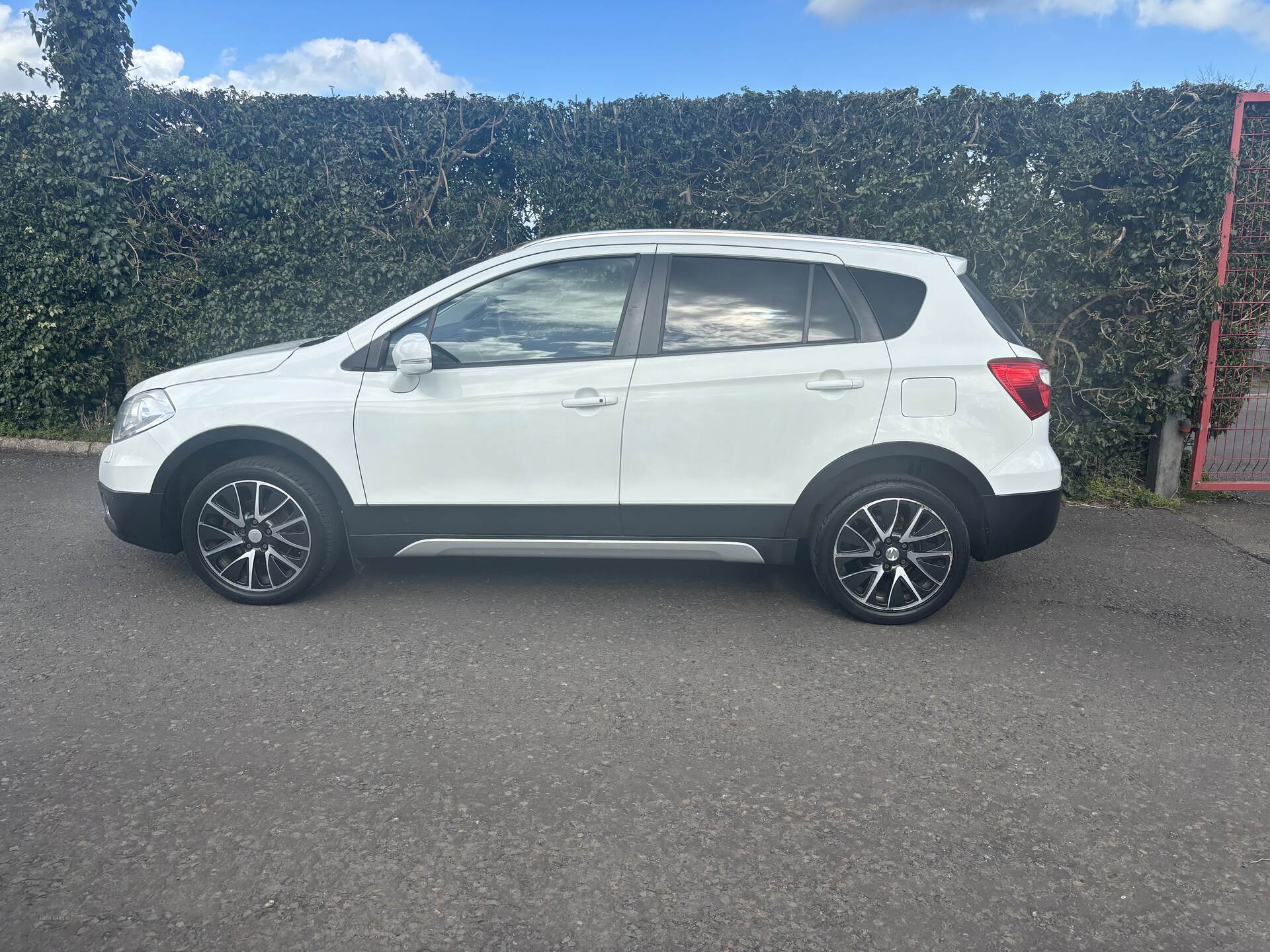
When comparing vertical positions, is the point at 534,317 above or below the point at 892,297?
below

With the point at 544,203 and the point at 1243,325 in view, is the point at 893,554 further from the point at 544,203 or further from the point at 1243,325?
the point at 544,203

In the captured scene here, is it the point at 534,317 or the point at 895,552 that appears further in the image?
the point at 534,317

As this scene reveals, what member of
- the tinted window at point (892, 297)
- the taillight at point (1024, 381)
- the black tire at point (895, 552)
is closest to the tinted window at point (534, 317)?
the tinted window at point (892, 297)

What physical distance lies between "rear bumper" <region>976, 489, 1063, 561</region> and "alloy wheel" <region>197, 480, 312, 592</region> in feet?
10.6

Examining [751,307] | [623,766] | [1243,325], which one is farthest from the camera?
[1243,325]

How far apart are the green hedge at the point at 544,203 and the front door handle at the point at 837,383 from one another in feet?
10.4

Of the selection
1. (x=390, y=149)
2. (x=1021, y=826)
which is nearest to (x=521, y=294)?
(x=1021, y=826)

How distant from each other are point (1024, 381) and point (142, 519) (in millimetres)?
4282

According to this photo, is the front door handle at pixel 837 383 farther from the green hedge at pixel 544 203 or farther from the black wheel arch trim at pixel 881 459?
the green hedge at pixel 544 203

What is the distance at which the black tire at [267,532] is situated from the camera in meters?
4.77

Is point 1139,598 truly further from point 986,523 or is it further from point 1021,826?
point 1021,826

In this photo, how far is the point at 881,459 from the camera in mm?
4680

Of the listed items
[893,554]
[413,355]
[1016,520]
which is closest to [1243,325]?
[1016,520]

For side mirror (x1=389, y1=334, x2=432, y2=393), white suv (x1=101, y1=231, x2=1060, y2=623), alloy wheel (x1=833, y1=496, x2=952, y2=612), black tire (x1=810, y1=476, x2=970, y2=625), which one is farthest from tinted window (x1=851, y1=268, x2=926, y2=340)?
side mirror (x1=389, y1=334, x2=432, y2=393)
